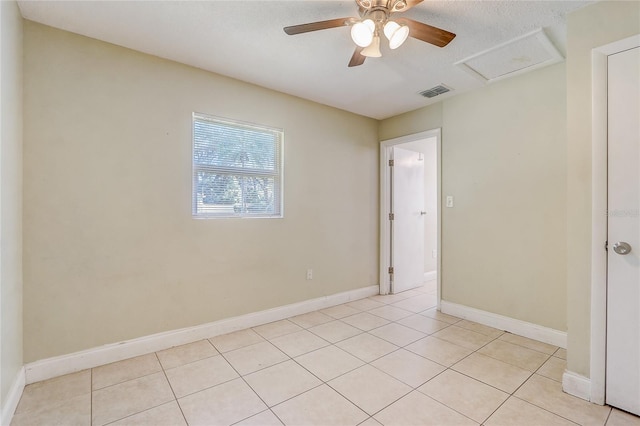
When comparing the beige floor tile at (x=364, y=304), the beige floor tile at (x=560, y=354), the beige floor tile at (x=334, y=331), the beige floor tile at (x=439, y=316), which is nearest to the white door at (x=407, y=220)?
the beige floor tile at (x=364, y=304)

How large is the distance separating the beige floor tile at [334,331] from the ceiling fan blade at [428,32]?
242cm

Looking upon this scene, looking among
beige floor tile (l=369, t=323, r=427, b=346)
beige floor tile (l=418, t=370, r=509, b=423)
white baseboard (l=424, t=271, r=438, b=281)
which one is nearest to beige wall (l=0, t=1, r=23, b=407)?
beige floor tile (l=418, t=370, r=509, b=423)

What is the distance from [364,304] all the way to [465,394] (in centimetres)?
186

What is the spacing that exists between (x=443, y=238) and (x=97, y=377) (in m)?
3.38

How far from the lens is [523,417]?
164 cm

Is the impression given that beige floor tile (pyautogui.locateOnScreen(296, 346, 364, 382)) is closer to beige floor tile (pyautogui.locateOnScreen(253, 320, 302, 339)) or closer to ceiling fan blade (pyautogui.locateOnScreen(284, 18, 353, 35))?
beige floor tile (pyautogui.locateOnScreen(253, 320, 302, 339))

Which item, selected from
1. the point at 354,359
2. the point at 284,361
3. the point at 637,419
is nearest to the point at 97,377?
the point at 284,361

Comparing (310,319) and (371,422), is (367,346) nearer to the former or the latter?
(310,319)

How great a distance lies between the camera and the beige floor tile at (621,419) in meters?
1.60

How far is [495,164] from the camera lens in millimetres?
2926

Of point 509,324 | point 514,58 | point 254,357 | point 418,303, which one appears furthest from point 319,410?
point 514,58

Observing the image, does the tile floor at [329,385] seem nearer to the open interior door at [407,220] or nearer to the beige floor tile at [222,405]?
the beige floor tile at [222,405]

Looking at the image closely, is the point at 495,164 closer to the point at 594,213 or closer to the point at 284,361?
the point at 594,213

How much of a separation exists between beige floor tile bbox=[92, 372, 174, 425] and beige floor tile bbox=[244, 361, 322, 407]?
0.54m
